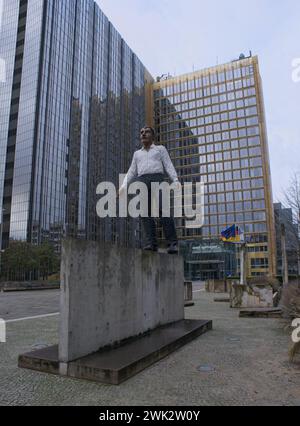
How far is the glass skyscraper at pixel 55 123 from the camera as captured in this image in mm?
62031

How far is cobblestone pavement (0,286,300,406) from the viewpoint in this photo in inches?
137

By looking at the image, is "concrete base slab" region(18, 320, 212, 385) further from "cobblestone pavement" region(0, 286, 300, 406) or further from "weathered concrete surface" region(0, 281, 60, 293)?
"weathered concrete surface" region(0, 281, 60, 293)

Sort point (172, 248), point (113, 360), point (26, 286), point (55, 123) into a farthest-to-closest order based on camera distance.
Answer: point (55, 123) < point (26, 286) < point (172, 248) < point (113, 360)

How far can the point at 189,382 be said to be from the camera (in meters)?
4.02

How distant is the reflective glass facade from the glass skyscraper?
78.7 ft

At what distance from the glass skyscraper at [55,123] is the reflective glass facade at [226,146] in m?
24.0

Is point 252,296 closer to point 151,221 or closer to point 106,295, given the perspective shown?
point 151,221

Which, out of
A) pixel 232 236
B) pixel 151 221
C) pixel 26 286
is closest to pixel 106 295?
pixel 151 221

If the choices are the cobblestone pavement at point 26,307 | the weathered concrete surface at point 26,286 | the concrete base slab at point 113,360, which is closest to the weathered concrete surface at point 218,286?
the cobblestone pavement at point 26,307

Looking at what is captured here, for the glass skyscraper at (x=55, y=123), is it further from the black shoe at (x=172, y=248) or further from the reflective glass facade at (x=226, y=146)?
the black shoe at (x=172, y=248)

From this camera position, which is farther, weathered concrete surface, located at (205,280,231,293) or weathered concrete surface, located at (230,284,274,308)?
weathered concrete surface, located at (205,280,231,293)

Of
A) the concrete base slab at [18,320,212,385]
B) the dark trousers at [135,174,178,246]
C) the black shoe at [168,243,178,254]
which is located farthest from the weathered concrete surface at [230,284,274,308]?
the concrete base slab at [18,320,212,385]

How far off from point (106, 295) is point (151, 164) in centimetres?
309
